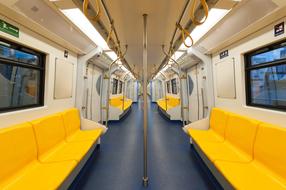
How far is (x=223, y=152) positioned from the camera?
2045 millimetres

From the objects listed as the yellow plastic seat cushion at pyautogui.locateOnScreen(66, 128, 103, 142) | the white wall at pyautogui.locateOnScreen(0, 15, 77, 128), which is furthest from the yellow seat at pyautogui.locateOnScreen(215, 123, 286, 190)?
the white wall at pyautogui.locateOnScreen(0, 15, 77, 128)

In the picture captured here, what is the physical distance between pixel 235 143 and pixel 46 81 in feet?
11.6

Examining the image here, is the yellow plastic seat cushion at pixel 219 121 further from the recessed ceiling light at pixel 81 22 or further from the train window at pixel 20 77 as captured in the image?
the train window at pixel 20 77

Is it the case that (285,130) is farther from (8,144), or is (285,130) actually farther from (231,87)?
(8,144)

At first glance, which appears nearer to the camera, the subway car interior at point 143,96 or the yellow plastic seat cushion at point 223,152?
the subway car interior at point 143,96

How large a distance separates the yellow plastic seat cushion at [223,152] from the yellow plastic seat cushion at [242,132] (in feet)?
0.22

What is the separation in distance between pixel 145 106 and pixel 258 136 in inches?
62.8

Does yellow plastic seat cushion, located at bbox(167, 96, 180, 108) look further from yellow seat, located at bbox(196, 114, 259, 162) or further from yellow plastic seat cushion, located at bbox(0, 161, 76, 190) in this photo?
yellow plastic seat cushion, located at bbox(0, 161, 76, 190)

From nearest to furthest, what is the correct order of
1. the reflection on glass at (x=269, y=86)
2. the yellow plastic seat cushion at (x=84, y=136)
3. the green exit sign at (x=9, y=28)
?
the green exit sign at (x=9, y=28), the reflection on glass at (x=269, y=86), the yellow plastic seat cushion at (x=84, y=136)

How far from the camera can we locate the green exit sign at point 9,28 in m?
1.56

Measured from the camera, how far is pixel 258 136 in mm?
1758

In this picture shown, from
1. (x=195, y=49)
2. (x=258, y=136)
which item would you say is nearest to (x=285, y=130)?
(x=258, y=136)

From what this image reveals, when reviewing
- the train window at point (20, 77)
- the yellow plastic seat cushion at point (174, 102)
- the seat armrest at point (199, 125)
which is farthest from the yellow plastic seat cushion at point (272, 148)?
the yellow plastic seat cushion at point (174, 102)

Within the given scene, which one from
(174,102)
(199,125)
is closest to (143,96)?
(199,125)
